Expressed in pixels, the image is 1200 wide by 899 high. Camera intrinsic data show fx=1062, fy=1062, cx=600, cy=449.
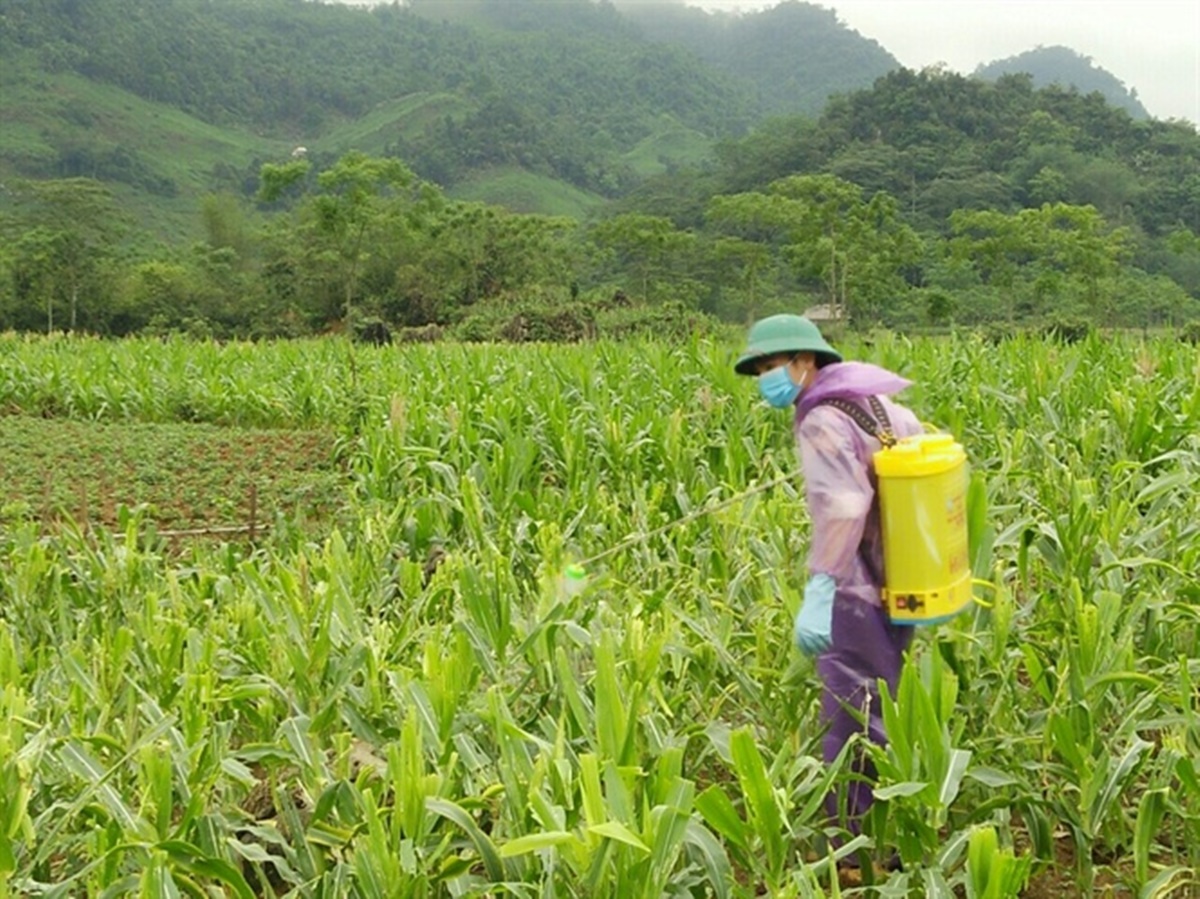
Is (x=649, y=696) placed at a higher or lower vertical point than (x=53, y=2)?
lower

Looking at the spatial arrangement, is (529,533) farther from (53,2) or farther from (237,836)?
(53,2)

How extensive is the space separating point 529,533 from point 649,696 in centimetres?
194

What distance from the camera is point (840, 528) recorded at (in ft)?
6.61

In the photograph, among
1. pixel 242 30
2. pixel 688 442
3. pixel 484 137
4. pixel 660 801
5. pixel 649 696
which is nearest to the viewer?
pixel 660 801

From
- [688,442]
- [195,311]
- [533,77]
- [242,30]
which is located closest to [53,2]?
[242,30]

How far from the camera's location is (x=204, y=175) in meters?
59.8

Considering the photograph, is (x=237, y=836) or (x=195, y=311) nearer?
(x=237, y=836)

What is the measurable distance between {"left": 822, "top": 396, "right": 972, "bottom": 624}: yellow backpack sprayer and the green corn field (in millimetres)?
109

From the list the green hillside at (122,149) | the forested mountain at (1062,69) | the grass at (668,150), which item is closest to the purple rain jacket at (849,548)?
the green hillside at (122,149)

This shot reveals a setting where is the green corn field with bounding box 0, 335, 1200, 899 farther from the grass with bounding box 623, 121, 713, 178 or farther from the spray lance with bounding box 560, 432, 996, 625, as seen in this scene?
the grass with bounding box 623, 121, 713, 178

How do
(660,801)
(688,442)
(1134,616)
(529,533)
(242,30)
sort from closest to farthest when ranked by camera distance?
(660,801), (1134,616), (529,533), (688,442), (242,30)

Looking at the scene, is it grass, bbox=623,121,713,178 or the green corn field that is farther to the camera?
grass, bbox=623,121,713,178

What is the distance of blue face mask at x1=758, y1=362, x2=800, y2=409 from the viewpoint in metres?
2.24

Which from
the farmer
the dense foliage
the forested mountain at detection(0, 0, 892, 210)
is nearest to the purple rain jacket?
the farmer
